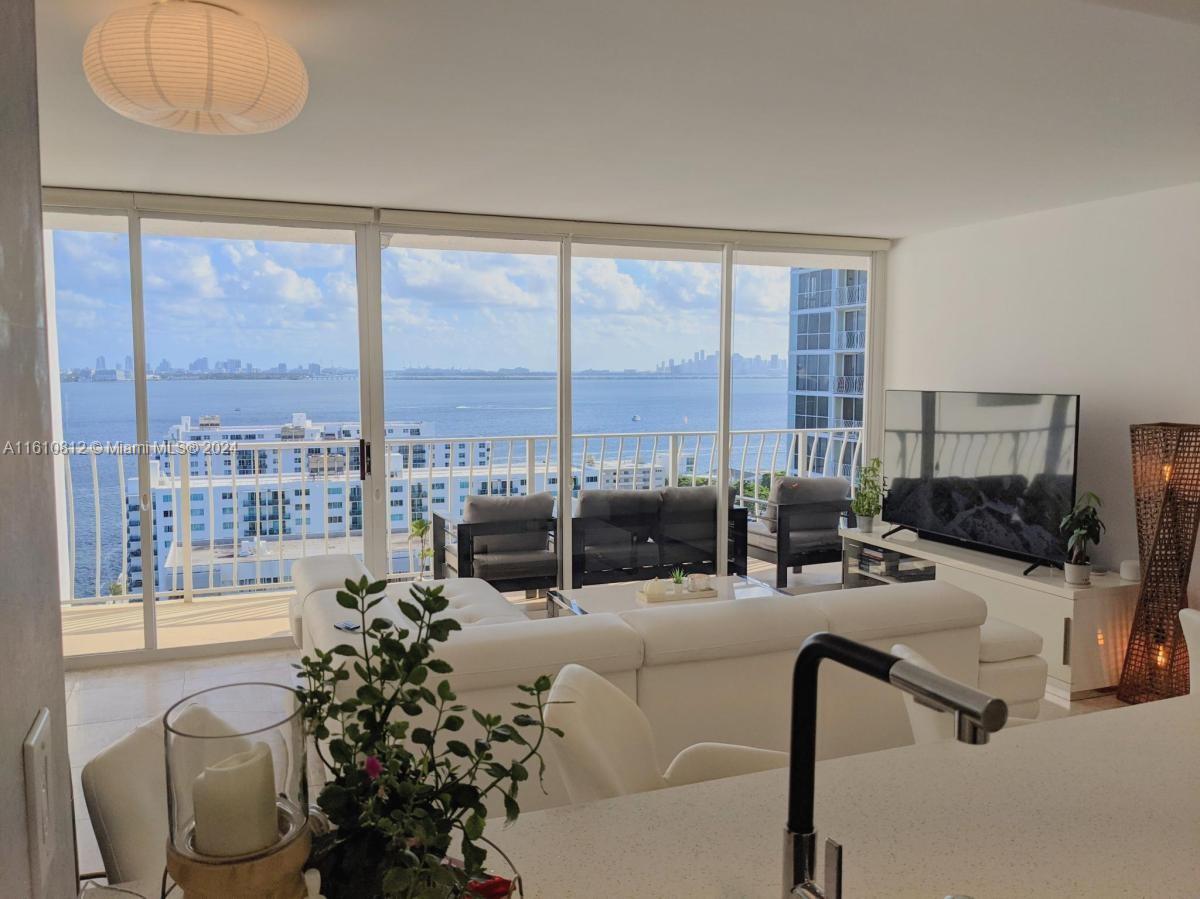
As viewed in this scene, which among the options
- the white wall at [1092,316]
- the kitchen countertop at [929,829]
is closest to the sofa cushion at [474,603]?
A: the kitchen countertop at [929,829]

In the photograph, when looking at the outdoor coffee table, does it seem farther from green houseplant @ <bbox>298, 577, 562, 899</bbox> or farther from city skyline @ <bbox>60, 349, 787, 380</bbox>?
green houseplant @ <bbox>298, 577, 562, 899</bbox>

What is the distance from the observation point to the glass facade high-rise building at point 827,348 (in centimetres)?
621

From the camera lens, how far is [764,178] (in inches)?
165

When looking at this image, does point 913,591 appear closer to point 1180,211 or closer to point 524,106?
point 524,106

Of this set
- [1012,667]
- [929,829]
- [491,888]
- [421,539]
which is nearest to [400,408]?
[421,539]

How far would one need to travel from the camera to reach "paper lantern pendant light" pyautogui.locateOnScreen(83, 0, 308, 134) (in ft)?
6.75

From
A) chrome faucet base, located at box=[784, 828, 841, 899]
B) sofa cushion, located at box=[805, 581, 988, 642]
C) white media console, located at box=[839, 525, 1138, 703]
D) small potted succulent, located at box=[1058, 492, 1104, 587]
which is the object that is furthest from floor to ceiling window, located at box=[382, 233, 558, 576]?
chrome faucet base, located at box=[784, 828, 841, 899]

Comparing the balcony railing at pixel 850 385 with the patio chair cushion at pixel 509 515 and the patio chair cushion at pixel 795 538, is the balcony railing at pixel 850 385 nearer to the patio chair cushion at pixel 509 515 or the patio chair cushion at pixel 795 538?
the patio chair cushion at pixel 795 538

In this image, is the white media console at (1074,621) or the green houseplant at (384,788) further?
the white media console at (1074,621)

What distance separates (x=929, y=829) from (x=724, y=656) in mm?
1250

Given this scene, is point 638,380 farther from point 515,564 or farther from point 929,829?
point 929,829

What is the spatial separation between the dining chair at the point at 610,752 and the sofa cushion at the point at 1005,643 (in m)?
1.62

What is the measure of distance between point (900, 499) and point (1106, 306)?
5.39 feet

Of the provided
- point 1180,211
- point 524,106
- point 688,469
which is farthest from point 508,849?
point 688,469
